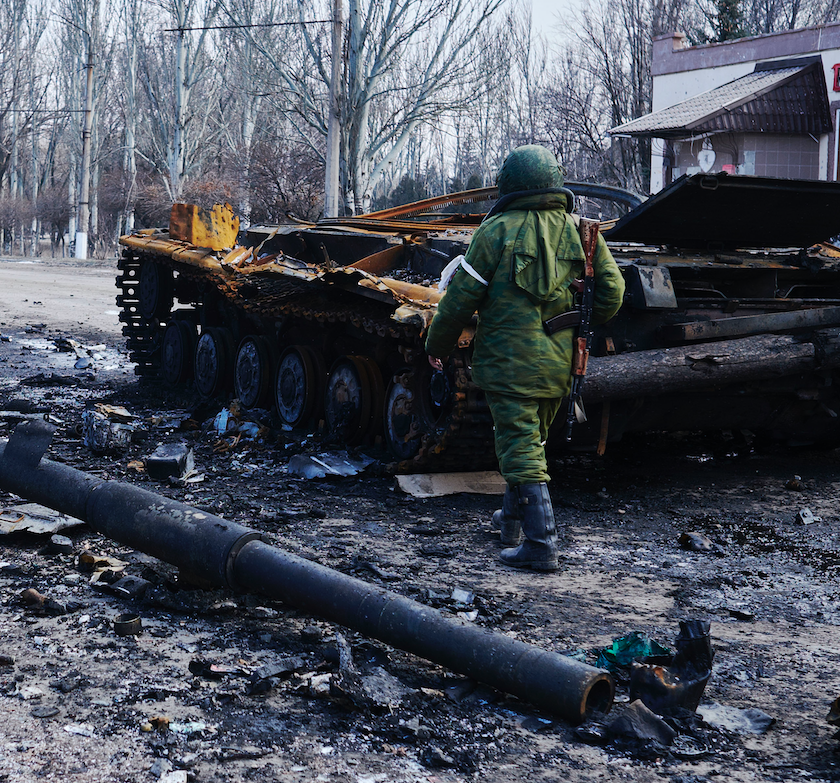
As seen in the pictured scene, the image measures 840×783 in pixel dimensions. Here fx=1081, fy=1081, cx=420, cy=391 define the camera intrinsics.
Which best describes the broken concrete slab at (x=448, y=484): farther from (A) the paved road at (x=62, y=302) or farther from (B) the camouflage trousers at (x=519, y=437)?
(A) the paved road at (x=62, y=302)

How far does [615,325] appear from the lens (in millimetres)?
6023

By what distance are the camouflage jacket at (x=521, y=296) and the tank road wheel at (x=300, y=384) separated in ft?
9.29

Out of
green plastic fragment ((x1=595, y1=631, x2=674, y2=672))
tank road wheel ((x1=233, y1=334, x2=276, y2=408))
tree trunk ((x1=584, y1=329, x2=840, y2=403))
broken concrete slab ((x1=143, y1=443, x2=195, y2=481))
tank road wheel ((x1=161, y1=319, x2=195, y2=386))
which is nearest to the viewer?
green plastic fragment ((x1=595, y1=631, x2=674, y2=672))

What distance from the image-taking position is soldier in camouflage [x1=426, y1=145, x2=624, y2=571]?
4645 mm

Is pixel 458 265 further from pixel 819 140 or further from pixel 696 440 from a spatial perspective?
pixel 819 140

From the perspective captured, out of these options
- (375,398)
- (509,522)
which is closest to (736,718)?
(509,522)

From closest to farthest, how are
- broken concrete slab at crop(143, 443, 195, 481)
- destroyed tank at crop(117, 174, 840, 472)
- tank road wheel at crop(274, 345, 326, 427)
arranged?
destroyed tank at crop(117, 174, 840, 472) → broken concrete slab at crop(143, 443, 195, 481) → tank road wheel at crop(274, 345, 326, 427)

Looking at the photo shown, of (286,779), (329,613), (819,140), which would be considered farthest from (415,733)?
(819,140)

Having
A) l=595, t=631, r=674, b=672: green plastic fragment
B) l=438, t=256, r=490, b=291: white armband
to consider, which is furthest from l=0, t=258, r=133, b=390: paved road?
l=595, t=631, r=674, b=672: green plastic fragment

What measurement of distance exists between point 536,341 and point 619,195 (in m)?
3.57

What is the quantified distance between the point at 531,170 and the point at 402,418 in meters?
2.24

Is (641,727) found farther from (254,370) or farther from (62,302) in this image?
(62,302)

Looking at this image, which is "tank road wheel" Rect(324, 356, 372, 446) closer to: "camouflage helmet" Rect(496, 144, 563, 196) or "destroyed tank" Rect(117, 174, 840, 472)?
"destroyed tank" Rect(117, 174, 840, 472)

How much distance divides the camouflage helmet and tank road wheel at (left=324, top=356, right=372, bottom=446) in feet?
7.91
